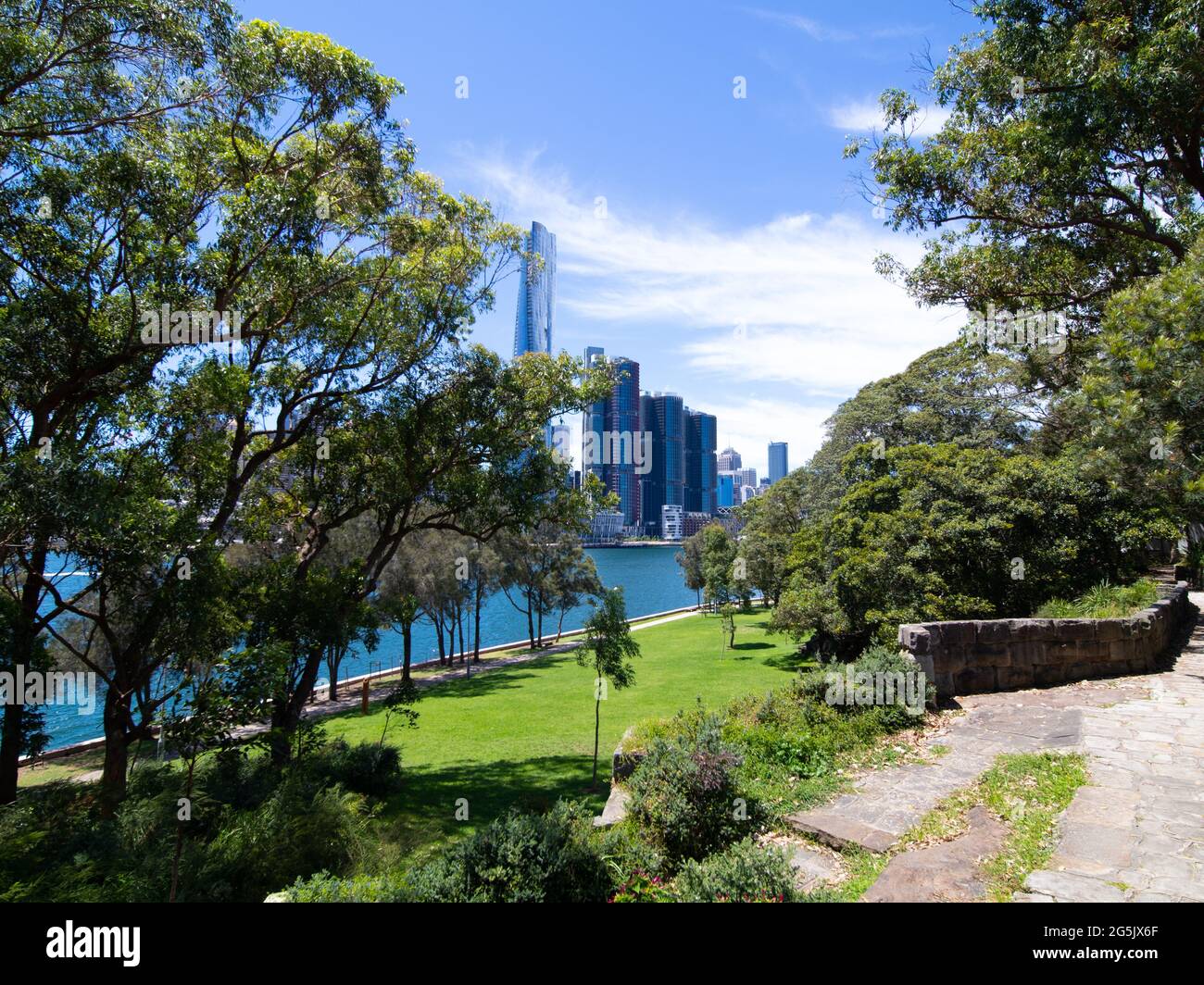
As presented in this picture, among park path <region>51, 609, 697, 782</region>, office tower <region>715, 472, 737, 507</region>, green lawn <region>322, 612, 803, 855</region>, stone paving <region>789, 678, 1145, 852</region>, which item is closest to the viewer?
stone paving <region>789, 678, 1145, 852</region>

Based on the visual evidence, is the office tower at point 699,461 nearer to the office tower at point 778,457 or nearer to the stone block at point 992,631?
the office tower at point 778,457

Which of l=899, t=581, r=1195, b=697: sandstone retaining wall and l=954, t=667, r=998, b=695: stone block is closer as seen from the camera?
l=899, t=581, r=1195, b=697: sandstone retaining wall

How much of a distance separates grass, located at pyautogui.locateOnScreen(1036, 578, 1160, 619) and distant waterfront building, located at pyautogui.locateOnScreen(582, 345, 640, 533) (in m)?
7.91

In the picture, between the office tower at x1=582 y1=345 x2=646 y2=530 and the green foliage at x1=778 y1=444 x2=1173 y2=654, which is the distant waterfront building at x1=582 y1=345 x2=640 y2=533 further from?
the green foliage at x1=778 y1=444 x2=1173 y2=654

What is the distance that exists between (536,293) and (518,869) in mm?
18575

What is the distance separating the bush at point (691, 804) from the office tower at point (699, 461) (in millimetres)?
Result: 104928

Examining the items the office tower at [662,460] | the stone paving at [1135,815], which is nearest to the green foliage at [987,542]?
the stone paving at [1135,815]

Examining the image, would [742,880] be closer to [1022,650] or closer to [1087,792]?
[1087,792]

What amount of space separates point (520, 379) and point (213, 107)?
6.34m

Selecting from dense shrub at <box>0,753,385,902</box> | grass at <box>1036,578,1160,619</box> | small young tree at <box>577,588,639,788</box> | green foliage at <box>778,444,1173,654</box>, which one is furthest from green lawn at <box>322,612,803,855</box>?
grass at <box>1036,578,1160,619</box>

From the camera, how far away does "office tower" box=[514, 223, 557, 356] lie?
12.8 m

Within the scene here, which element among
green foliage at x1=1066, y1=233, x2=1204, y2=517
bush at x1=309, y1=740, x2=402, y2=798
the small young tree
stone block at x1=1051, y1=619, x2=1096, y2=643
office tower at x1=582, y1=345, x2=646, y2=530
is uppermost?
office tower at x1=582, y1=345, x2=646, y2=530

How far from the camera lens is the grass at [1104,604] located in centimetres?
935
